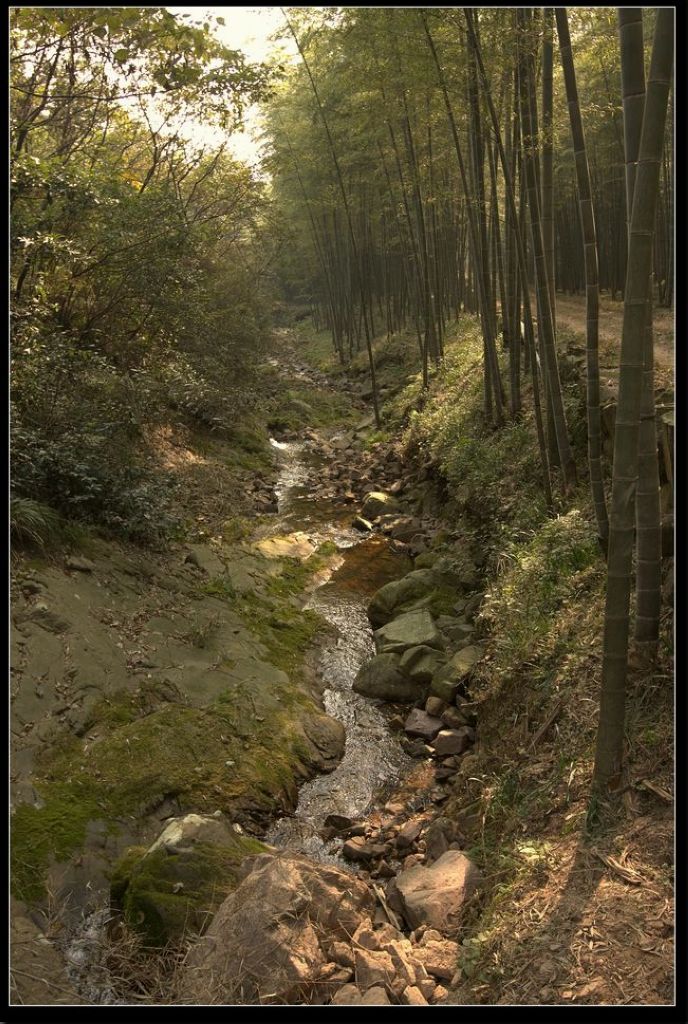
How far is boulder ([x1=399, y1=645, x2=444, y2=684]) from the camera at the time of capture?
18.8 feet

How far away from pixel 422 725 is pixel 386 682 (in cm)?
66

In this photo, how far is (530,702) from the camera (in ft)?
14.7

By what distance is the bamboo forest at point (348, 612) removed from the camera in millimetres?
2943

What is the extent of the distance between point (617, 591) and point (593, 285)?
2.19 metres

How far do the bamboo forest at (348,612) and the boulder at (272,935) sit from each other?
0.05 ft

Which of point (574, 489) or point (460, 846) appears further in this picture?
point (574, 489)

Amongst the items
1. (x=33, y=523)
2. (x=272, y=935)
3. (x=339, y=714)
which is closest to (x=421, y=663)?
(x=339, y=714)

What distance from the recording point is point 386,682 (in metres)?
5.86

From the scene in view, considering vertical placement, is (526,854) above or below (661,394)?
below

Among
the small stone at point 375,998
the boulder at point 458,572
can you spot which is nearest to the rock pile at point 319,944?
the small stone at point 375,998

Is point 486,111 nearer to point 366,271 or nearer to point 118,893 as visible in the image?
point 118,893

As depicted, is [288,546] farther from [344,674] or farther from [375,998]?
[375,998]

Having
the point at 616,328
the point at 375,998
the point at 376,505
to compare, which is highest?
Result: the point at 616,328
